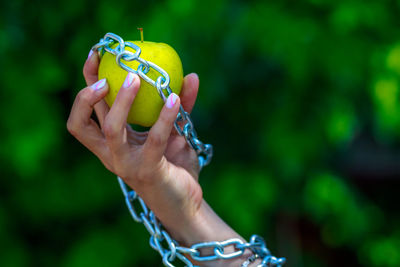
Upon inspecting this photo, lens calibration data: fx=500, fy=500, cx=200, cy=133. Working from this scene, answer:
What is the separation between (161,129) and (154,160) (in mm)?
85

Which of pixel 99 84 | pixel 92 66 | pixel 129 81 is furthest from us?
pixel 92 66

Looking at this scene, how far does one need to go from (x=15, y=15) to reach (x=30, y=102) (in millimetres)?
350

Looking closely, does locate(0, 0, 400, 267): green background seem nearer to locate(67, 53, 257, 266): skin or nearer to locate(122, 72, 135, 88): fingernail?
locate(67, 53, 257, 266): skin

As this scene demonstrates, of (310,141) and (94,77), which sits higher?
(94,77)

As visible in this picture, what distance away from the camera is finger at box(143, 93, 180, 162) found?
938 mm

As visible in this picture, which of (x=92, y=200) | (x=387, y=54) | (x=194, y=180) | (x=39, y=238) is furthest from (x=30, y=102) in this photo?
(x=387, y=54)

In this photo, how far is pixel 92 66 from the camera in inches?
44.9

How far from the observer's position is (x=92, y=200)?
2.28m

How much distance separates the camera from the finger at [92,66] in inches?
44.1

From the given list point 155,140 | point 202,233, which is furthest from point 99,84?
point 202,233

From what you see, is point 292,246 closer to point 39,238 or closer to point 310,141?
point 310,141

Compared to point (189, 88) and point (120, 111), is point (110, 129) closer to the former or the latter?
point (120, 111)

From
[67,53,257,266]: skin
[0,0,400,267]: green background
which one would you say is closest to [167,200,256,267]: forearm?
[67,53,257,266]: skin

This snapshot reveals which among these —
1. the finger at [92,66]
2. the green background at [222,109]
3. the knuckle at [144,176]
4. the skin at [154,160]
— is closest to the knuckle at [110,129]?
the skin at [154,160]
